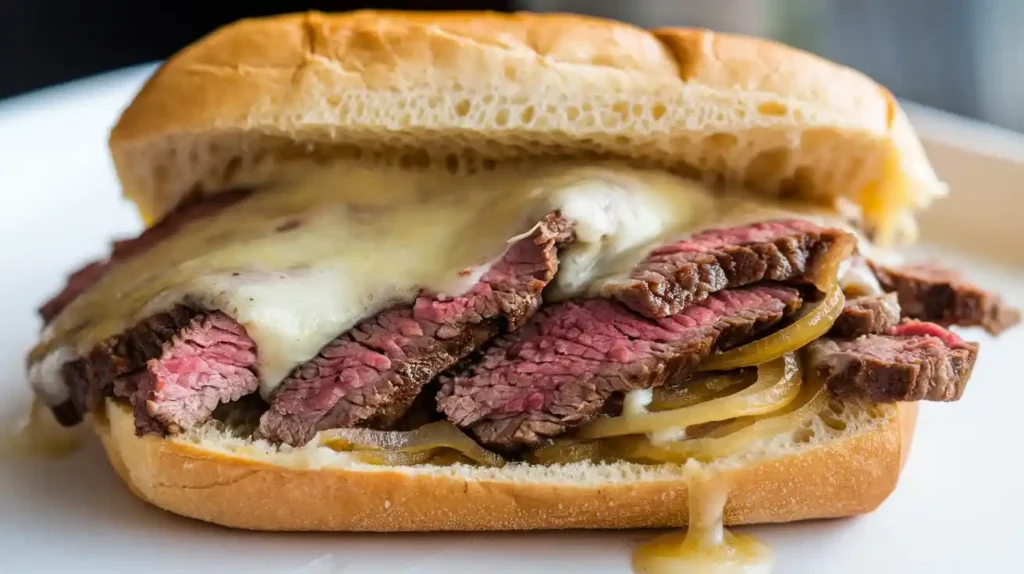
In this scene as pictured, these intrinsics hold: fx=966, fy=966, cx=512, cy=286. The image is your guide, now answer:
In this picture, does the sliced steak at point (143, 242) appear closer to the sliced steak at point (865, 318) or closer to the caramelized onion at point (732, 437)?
the caramelized onion at point (732, 437)

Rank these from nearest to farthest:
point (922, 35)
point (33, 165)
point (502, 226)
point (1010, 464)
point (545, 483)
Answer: point (545, 483) → point (502, 226) → point (1010, 464) → point (33, 165) → point (922, 35)

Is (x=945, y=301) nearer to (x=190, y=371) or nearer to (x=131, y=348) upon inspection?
(x=190, y=371)

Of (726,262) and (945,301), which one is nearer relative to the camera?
(726,262)

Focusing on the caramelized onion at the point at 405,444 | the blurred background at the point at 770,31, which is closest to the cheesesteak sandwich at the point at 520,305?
the caramelized onion at the point at 405,444

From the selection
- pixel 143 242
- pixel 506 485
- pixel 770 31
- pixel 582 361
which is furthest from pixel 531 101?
pixel 770 31

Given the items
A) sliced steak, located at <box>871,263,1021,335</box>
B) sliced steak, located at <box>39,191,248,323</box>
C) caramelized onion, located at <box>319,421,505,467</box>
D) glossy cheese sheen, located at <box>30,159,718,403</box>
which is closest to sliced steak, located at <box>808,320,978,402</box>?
sliced steak, located at <box>871,263,1021,335</box>

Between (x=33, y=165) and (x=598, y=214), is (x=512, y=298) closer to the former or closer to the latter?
(x=598, y=214)

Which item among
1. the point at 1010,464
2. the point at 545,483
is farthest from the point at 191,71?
the point at 1010,464
